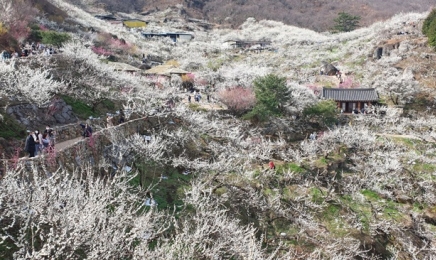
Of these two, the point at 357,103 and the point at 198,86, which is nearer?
the point at 357,103

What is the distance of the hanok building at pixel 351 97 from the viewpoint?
35.8m

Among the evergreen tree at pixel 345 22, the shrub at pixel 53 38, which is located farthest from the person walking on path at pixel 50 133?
the evergreen tree at pixel 345 22

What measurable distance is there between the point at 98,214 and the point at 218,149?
1407cm

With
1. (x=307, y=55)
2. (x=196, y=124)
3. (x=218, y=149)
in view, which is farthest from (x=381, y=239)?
(x=307, y=55)

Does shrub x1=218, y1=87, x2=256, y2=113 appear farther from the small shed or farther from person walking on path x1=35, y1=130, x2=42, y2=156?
the small shed

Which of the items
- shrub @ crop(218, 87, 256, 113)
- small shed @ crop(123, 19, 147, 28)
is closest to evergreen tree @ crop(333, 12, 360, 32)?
small shed @ crop(123, 19, 147, 28)

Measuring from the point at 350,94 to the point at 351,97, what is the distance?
19.6 inches

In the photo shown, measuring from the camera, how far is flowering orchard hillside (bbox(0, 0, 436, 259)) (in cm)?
819

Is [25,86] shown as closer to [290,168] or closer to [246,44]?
[290,168]

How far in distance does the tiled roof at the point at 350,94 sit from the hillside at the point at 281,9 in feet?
262

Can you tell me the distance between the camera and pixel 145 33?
7600cm

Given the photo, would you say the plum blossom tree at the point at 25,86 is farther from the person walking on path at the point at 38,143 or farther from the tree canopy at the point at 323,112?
the tree canopy at the point at 323,112

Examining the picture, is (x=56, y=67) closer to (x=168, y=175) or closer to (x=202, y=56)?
(x=168, y=175)

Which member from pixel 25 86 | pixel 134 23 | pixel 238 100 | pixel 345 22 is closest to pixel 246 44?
pixel 345 22
